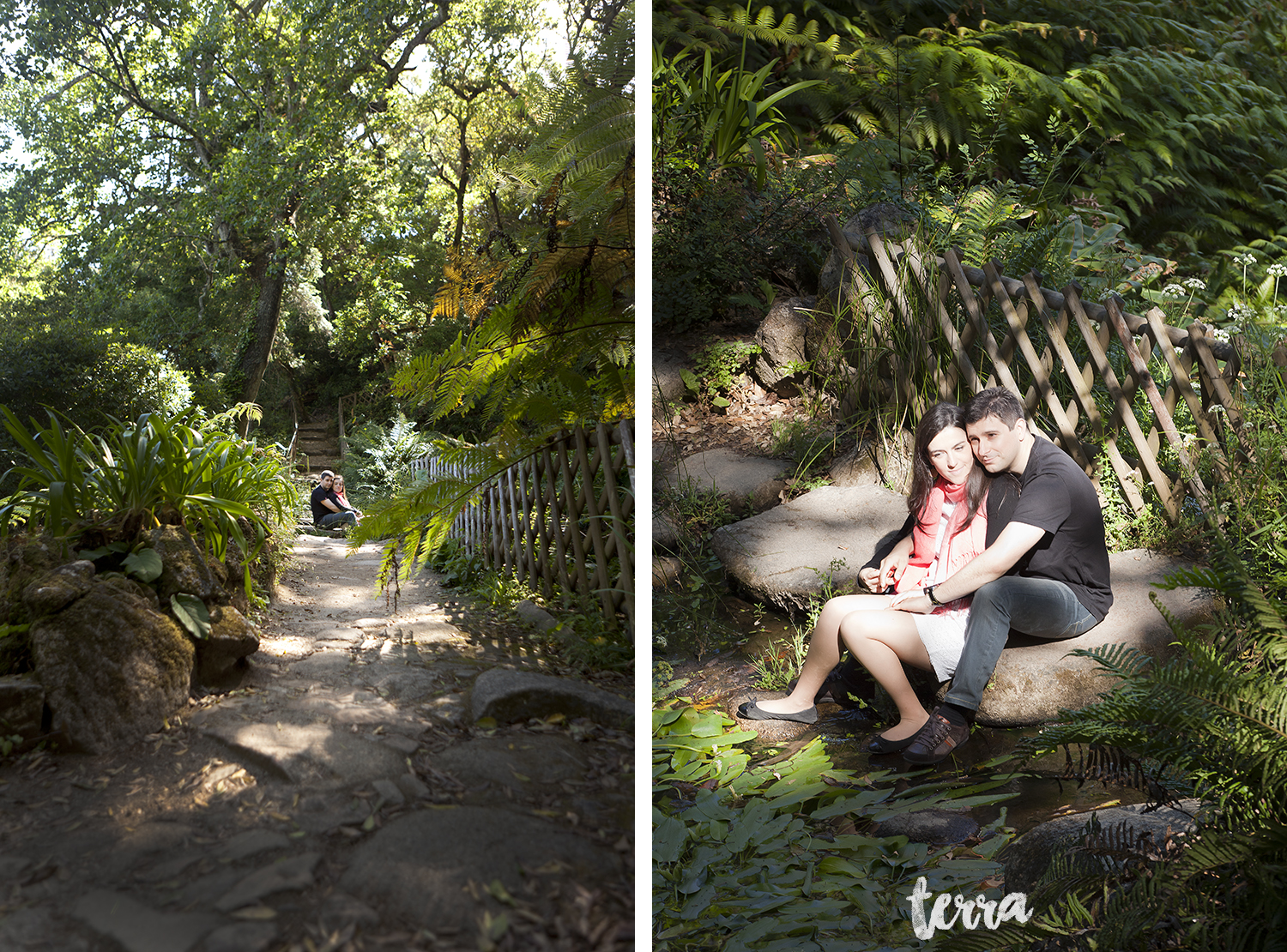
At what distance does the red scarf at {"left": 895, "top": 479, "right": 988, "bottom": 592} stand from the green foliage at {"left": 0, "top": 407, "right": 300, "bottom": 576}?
1304mm

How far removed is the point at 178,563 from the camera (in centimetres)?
111

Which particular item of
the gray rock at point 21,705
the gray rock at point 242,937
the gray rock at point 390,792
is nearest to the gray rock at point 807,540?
the gray rock at point 390,792

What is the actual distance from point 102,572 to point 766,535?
1.28 m

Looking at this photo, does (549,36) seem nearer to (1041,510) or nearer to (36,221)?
(36,221)

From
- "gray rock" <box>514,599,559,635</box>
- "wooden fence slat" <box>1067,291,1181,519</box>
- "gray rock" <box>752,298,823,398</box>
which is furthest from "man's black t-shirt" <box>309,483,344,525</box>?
"wooden fence slat" <box>1067,291,1181,519</box>

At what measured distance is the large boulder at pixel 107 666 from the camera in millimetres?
1059

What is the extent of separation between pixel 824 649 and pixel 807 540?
251 millimetres

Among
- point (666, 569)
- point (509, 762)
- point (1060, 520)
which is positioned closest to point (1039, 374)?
point (1060, 520)

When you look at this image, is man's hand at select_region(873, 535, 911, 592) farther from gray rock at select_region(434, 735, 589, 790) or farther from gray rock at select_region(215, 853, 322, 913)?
gray rock at select_region(215, 853, 322, 913)

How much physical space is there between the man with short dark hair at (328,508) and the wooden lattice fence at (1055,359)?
1160 mm

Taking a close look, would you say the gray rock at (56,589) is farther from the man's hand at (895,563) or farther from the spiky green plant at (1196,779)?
the spiky green plant at (1196,779)

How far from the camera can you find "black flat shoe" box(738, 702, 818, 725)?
68.0 inches

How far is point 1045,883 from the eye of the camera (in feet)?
5.09

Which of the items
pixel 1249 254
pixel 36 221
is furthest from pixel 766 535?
pixel 36 221
